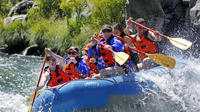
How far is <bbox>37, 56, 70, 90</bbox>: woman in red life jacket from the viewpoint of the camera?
487cm

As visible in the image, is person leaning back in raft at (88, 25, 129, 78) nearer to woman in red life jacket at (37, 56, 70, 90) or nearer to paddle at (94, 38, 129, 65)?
paddle at (94, 38, 129, 65)

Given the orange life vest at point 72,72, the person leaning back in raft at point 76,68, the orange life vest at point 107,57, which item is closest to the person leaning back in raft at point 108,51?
the orange life vest at point 107,57

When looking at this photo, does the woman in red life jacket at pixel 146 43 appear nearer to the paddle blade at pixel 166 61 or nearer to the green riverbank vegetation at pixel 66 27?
the paddle blade at pixel 166 61

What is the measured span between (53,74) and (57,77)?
81mm

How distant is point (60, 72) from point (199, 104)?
2305 millimetres

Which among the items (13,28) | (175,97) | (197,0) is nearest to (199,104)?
(175,97)

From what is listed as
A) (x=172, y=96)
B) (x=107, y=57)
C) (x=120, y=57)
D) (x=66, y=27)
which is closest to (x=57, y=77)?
(x=107, y=57)

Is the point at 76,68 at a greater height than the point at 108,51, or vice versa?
the point at 108,51

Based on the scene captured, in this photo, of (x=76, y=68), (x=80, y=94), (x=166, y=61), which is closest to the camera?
(x=80, y=94)

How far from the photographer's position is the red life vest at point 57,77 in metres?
4.90

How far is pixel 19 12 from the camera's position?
1738 cm

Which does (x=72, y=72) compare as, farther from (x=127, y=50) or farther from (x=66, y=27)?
(x=66, y=27)

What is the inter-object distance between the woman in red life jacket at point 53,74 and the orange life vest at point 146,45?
4.92 ft

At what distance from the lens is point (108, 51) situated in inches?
197
